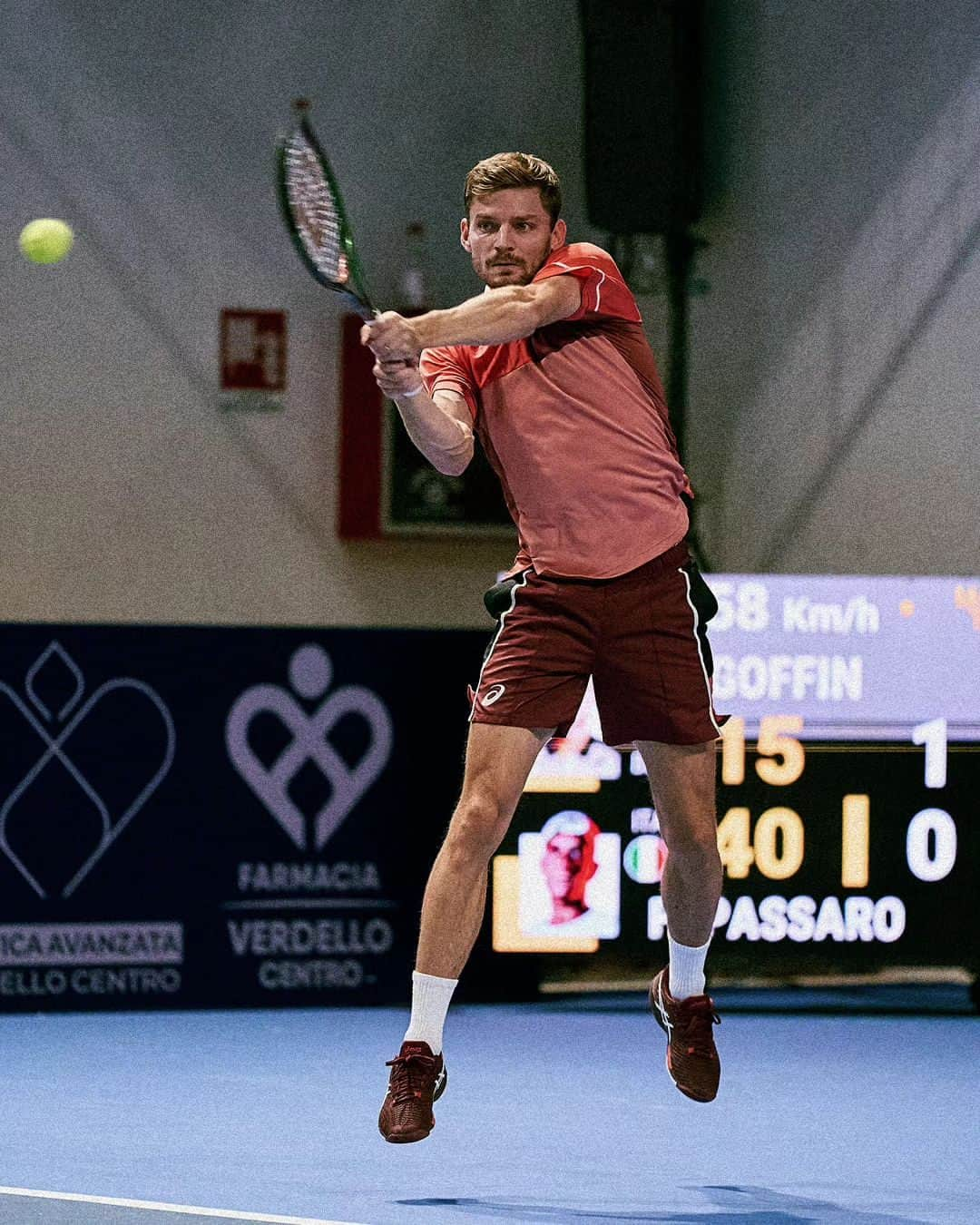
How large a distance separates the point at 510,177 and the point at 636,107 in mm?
5152

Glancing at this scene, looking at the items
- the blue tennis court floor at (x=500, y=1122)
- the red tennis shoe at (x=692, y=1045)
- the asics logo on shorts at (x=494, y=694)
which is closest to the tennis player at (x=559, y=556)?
the asics logo on shorts at (x=494, y=694)

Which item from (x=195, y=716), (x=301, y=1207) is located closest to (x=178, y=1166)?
(x=301, y=1207)

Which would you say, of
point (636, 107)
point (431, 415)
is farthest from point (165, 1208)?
point (636, 107)

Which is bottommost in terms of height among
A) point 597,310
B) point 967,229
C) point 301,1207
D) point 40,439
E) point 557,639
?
point 301,1207

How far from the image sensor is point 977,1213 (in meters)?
4.07

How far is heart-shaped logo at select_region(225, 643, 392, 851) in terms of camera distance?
23.8ft

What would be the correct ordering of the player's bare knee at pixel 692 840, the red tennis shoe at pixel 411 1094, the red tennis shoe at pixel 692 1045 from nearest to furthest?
the red tennis shoe at pixel 411 1094, the player's bare knee at pixel 692 840, the red tennis shoe at pixel 692 1045

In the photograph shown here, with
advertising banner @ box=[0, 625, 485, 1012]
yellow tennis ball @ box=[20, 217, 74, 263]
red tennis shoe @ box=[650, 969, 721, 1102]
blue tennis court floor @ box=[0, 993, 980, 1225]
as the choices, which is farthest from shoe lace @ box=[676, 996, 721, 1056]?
yellow tennis ball @ box=[20, 217, 74, 263]

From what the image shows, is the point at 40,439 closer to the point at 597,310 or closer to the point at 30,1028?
the point at 30,1028

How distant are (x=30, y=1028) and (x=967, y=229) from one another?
449cm

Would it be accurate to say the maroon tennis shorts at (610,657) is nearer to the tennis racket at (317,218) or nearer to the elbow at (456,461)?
the elbow at (456,461)

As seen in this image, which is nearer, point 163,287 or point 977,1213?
point 977,1213

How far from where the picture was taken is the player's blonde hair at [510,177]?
405cm

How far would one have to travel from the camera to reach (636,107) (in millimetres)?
8984
